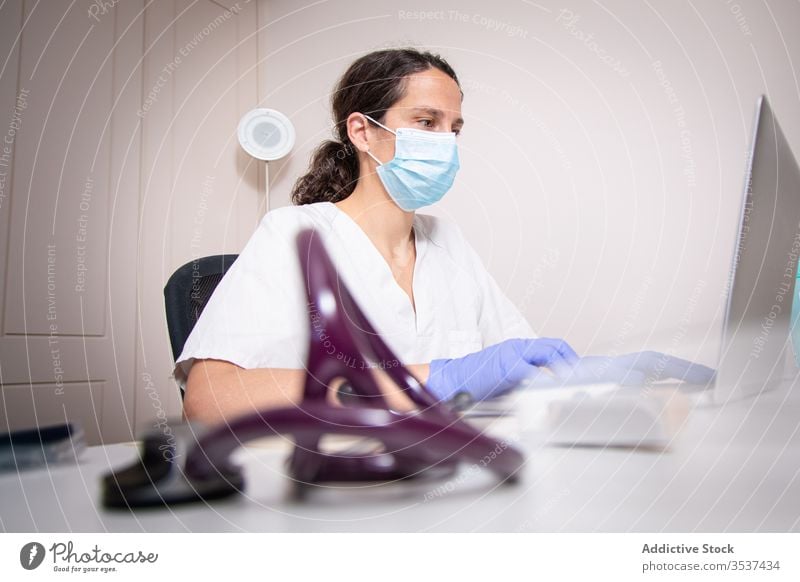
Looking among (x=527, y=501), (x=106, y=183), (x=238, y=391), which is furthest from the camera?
(x=106, y=183)

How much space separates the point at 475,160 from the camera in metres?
0.79

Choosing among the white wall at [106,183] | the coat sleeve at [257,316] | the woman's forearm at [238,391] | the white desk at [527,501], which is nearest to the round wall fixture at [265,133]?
the white wall at [106,183]

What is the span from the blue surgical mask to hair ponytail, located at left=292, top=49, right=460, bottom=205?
31 millimetres

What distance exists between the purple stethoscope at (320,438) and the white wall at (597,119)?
228 millimetres

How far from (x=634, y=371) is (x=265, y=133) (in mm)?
510

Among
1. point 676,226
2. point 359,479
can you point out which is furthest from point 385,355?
point 676,226

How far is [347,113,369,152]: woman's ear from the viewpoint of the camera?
0.72 meters

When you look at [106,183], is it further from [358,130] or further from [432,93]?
[432,93]

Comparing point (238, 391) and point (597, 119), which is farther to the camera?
point (597, 119)

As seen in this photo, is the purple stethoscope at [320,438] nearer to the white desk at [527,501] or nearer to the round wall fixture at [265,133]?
the white desk at [527,501]

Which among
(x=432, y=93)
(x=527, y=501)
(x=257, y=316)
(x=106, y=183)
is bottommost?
(x=527, y=501)

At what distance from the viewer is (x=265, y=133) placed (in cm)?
69

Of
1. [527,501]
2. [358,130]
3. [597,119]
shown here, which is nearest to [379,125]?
[358,130]

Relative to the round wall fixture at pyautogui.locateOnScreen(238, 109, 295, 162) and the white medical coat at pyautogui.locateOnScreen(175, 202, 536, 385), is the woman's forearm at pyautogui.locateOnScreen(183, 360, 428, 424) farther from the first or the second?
the round wall fixture at pyautogui.locateOnScreen(238, 109, 295, 162)
